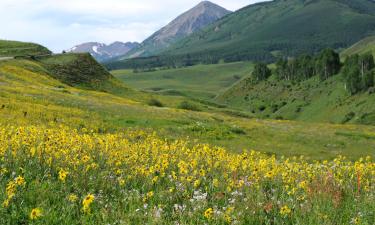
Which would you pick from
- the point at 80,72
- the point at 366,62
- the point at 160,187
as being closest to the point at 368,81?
the point at 366,62

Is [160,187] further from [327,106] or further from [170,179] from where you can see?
[327,106]

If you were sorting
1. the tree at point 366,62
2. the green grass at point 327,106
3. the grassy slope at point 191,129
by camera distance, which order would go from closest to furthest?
the grassy slope at point 191,129 < the green grass at point 327,106 < the tree at point 366,62

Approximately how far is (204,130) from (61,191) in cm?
2908

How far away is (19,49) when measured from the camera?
94500mm

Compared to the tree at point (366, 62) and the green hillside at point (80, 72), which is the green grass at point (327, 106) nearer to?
the tree at point (366, 62)

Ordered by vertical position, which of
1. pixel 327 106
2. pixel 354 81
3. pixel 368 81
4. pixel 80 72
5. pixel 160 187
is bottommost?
pixel 327 106

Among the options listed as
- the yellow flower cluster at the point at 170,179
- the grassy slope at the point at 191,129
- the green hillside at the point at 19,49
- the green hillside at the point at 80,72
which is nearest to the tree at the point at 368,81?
the green hillside at the point at 80,72

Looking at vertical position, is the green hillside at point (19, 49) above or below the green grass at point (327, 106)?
above

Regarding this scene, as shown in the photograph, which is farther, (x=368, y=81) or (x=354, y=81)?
(x=354, y=81)

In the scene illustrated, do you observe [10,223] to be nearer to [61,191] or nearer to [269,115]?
[61,191]

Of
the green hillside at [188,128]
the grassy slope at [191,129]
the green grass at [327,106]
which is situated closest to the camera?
the green hillside at [188,128]

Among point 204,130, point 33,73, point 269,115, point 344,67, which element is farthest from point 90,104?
point 344,67

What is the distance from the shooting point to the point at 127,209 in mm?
8328

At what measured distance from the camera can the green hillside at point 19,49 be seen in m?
89.8
